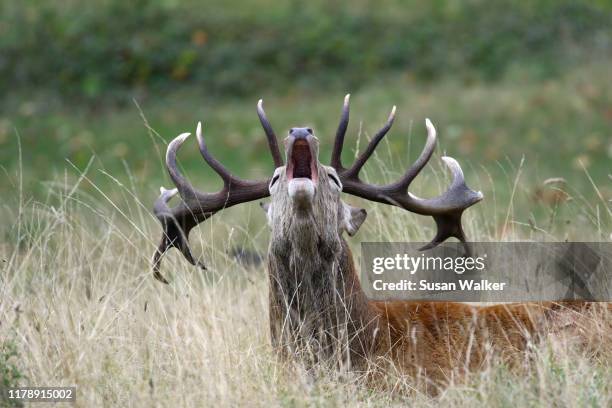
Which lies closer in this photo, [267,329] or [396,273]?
[267,329]

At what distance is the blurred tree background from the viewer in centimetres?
1884

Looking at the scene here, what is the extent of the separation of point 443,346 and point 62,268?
251 cm

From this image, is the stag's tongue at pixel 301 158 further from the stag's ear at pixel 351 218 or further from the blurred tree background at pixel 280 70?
the blurred tree background at pixel 280 70

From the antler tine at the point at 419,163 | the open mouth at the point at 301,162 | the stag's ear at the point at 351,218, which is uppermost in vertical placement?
the antler tine at the point at 419,163

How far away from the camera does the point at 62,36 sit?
22.5m

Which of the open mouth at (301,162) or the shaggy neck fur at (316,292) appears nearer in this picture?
the open mouth at (301,162)

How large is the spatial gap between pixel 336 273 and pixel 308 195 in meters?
0.61

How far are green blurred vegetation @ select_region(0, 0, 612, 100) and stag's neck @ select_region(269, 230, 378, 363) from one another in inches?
605

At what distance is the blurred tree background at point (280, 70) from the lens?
1884 centimetres

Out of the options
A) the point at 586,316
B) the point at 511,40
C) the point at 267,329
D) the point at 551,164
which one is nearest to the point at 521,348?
the point at 586,316

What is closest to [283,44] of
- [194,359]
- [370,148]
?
[370,148]

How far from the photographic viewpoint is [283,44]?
22.3 meters

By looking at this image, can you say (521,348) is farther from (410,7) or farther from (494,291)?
(410,7)

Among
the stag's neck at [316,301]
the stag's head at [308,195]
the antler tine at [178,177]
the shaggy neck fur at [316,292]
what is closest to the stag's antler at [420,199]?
the stag's head at [308,195]
